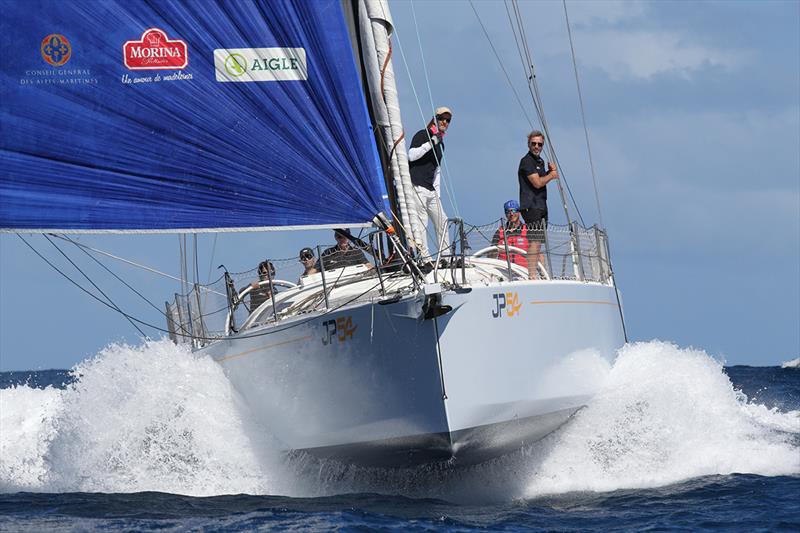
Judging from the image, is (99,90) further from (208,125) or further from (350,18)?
(350,18)

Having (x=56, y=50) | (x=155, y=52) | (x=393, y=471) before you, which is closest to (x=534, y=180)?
(x=393, y=471)

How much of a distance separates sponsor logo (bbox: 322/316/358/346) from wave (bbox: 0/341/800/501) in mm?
1277

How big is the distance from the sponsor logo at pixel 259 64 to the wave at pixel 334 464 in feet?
9.60

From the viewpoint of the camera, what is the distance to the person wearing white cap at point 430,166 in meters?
12.0

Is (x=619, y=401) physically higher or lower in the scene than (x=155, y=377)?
lower

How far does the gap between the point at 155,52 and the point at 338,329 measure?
2791 millimetres

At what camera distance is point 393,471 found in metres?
10.5

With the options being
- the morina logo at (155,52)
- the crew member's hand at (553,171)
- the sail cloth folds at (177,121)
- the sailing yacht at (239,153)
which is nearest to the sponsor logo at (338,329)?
the sailing yacht at (239,153)

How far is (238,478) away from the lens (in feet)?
36.5

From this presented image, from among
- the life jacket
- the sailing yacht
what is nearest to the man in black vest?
the life jacket

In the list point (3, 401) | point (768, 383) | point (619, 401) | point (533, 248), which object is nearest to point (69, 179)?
point (533, 248)

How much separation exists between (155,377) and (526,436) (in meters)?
3.72

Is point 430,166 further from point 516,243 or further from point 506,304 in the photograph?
point 506,304

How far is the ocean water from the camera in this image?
946cm
